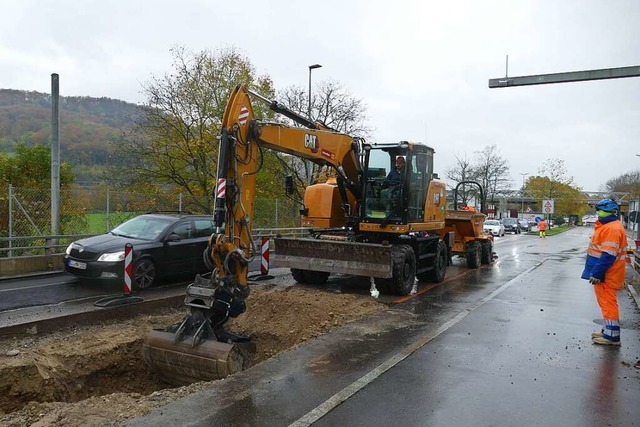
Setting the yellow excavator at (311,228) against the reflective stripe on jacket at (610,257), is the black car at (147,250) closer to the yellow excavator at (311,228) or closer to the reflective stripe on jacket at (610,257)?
the yellow excavator at (311,228)

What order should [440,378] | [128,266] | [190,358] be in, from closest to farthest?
[440,378] < [190,358] < [128,266]

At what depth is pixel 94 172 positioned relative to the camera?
21766mm

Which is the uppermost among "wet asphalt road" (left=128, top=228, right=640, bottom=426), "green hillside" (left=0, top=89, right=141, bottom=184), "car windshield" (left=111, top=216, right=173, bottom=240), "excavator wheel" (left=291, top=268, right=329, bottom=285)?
"green hillside" (left=0, top=89, right=141, bottom=184)

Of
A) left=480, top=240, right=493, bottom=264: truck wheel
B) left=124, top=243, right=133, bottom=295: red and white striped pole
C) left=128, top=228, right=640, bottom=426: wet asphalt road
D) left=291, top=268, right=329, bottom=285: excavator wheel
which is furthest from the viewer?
left=480, top=240, right=493, bottom=264: truck wheel

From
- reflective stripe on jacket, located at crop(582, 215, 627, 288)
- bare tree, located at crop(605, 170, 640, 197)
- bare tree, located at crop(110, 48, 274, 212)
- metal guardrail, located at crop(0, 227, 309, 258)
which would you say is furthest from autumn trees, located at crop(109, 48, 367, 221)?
bare tree, located at crop(605, 170, 640, 197)

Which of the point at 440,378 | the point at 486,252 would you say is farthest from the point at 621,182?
the point at 440,378

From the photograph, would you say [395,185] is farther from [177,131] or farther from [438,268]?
[177,131]

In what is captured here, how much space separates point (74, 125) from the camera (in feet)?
92.5

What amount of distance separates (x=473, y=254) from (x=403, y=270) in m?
6.46

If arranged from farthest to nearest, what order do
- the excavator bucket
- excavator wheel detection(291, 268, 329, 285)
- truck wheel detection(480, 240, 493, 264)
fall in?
1. truck wheel detection(480, 240, 493, 264)
2. excavator wheel detection(291, 268, 329, 285)
3. the excavator bucket

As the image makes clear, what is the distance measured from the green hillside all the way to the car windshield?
23.6ft

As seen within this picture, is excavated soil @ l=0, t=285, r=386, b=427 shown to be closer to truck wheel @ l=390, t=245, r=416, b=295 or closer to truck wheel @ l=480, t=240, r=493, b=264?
truck wheel @ l=390, t=245, r=416, b=295

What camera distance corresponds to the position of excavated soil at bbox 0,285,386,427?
4.68m

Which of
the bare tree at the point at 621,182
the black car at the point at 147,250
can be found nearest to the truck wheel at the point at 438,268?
the black car at the point at 147,250
